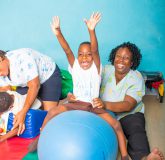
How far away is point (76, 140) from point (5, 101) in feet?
2.78

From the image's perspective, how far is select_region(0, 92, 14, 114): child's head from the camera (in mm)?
2311

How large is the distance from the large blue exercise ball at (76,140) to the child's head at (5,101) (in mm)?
614

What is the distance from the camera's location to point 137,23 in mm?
3564

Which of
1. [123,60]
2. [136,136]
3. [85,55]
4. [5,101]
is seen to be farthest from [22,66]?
[136,136]

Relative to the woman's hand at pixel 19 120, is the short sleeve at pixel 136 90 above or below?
above

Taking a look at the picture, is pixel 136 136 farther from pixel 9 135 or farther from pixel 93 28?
pixel 9 135

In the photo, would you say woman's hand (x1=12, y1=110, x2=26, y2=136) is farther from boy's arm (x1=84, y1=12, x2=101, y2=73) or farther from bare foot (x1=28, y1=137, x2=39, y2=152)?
boy's arm (x1=84, y1=12, x2=101, y2=73)

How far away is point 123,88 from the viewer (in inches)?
97.7

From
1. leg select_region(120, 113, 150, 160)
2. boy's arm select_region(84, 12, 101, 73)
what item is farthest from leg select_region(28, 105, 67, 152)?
leg select_region(120, 113, 150, 160)

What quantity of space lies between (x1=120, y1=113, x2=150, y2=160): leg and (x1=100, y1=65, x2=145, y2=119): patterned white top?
0.09 meters

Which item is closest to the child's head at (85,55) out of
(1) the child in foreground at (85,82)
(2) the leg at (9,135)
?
(1) the child in foreground at (85,82)

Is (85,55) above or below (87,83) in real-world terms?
above

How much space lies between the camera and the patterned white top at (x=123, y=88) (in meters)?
2.45

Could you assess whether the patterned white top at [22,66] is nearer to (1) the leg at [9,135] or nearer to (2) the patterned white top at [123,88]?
(1) the leg at [9,135]
